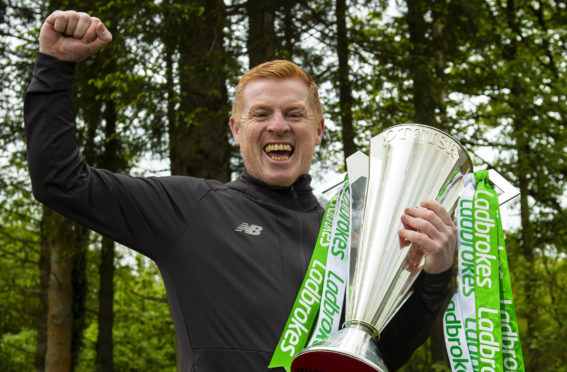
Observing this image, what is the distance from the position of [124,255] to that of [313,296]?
13.4 meters

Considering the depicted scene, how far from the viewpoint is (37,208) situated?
1295 centimetres

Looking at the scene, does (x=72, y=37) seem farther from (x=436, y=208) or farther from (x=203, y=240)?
(x=436, y=208)

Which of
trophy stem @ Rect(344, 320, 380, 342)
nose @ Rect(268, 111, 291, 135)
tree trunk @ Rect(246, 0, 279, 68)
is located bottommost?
trophy stem @ Rect(344, 320, 380, 342)

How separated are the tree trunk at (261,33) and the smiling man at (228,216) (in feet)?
20.6

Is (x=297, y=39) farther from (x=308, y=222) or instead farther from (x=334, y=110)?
(x=308, y=222)

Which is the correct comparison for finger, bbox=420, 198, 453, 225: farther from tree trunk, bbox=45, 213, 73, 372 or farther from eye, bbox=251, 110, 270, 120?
tree trunk, bbox=45, 213, 73, 372

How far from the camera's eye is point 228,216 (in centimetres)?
237

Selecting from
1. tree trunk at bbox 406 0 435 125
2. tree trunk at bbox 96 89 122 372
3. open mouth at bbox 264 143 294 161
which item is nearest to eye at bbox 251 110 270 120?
open mouth at bbox 264 143 294 161

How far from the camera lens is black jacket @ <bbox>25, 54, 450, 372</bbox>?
1.97m

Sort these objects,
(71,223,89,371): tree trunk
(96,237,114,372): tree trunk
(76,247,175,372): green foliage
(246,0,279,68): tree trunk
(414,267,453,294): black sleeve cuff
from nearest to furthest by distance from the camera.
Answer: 1. (414,267,453,294): black sleeve cuff
2. (246,0,279,68): tree trunk
3. (96,237,114,372): tree trunk
4. (71,223,89,371): tree trunk
5. (76,247,175,372): green foliage

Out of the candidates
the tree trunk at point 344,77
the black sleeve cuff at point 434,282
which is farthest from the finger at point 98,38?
the tree trunk at point 344,77

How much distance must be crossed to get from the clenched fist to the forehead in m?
0.75

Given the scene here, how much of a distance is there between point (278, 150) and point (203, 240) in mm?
511

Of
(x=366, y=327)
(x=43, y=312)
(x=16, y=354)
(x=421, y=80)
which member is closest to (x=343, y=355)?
(x=366, y=327)
